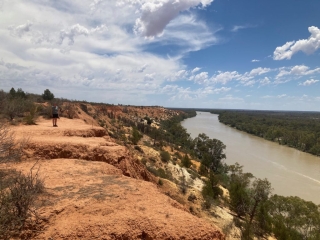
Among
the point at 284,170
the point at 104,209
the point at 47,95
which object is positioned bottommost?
the point at 284,170

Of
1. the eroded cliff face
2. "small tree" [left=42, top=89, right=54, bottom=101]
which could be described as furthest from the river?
"small tree" [left=42, top=89, right=54, bottom=101]

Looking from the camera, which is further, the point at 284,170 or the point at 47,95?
the point at 47,95

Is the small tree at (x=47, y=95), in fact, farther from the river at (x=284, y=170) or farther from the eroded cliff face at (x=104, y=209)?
the river at (x=284, y=170)

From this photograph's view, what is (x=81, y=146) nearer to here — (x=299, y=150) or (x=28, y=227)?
(x=28, y=227)

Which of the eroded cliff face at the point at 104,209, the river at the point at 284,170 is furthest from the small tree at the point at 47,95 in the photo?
the river at the point at 284,170

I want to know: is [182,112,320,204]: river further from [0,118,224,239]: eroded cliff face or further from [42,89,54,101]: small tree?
[42,89,54,101]: small tree

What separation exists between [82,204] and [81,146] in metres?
5.25

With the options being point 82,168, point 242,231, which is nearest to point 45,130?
point 82,168

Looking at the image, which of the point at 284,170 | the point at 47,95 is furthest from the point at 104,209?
the point at 284,170

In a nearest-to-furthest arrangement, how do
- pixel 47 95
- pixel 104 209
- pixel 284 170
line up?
1. pixel 104 209
2. pixel 284 170
3. pixel 47 95

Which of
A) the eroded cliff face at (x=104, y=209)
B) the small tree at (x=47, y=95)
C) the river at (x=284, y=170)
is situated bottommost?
the river at (x=284, y=170)

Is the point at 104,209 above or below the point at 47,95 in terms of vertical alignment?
below

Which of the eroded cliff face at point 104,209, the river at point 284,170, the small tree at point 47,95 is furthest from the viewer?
the small tree at point 47,95

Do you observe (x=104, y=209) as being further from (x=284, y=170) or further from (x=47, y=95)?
(x=284, y=170)
